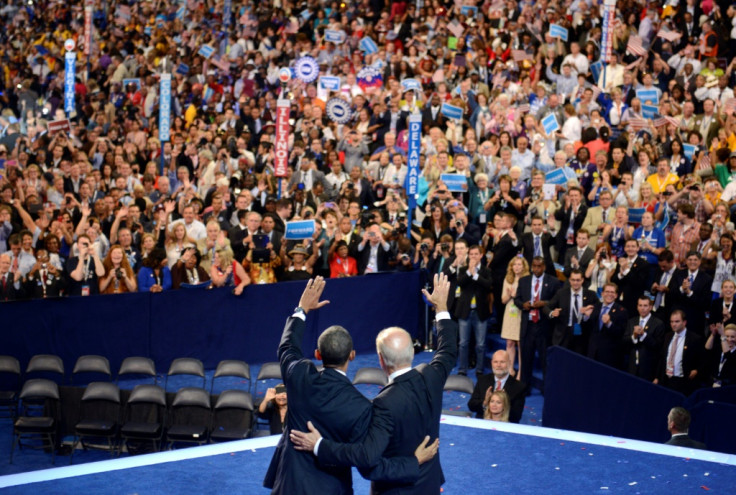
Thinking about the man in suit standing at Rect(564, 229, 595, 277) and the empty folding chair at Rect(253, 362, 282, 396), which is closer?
the empty folding chair at Rect(253, 362, 282, 396)

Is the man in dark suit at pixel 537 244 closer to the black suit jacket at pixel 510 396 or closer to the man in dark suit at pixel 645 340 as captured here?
the man in dark suit at pixel 645 340

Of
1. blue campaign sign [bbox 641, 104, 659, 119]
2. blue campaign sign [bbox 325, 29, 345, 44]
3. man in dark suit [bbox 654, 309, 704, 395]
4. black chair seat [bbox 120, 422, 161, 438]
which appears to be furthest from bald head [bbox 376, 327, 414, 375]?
blue campaign sign [bbox 325, 29, 345, 44]

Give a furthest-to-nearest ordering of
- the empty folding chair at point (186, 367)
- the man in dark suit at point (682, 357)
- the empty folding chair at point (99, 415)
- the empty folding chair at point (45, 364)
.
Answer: the empty folding chair at point (186, 367)
the empty folding chair at point (45, 364)
the man in dark suit at point (682, 357)
the empty folding chair at point (99, 415)

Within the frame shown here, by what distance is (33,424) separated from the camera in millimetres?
10766

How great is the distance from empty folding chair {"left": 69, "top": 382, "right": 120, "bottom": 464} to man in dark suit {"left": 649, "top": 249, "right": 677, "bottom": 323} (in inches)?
234

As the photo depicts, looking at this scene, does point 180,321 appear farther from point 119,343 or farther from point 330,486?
point 330,486

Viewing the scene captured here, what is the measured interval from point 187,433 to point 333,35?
39.5ft

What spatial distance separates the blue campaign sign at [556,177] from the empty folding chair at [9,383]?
7.15 metres

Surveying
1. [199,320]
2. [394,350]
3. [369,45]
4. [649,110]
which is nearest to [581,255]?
[649,110]

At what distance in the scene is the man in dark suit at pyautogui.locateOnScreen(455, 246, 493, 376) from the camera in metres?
12.9

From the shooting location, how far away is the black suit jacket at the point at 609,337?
11.7 meters

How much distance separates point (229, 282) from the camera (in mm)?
13359

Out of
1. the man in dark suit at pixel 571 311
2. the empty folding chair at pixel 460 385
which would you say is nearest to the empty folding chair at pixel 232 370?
the empty folding chair at pixel 460 385

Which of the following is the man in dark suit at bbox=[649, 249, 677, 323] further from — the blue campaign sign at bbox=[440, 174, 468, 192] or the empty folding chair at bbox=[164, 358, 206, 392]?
the empty folding chair at bbox=[164, 358, 206, 392]
